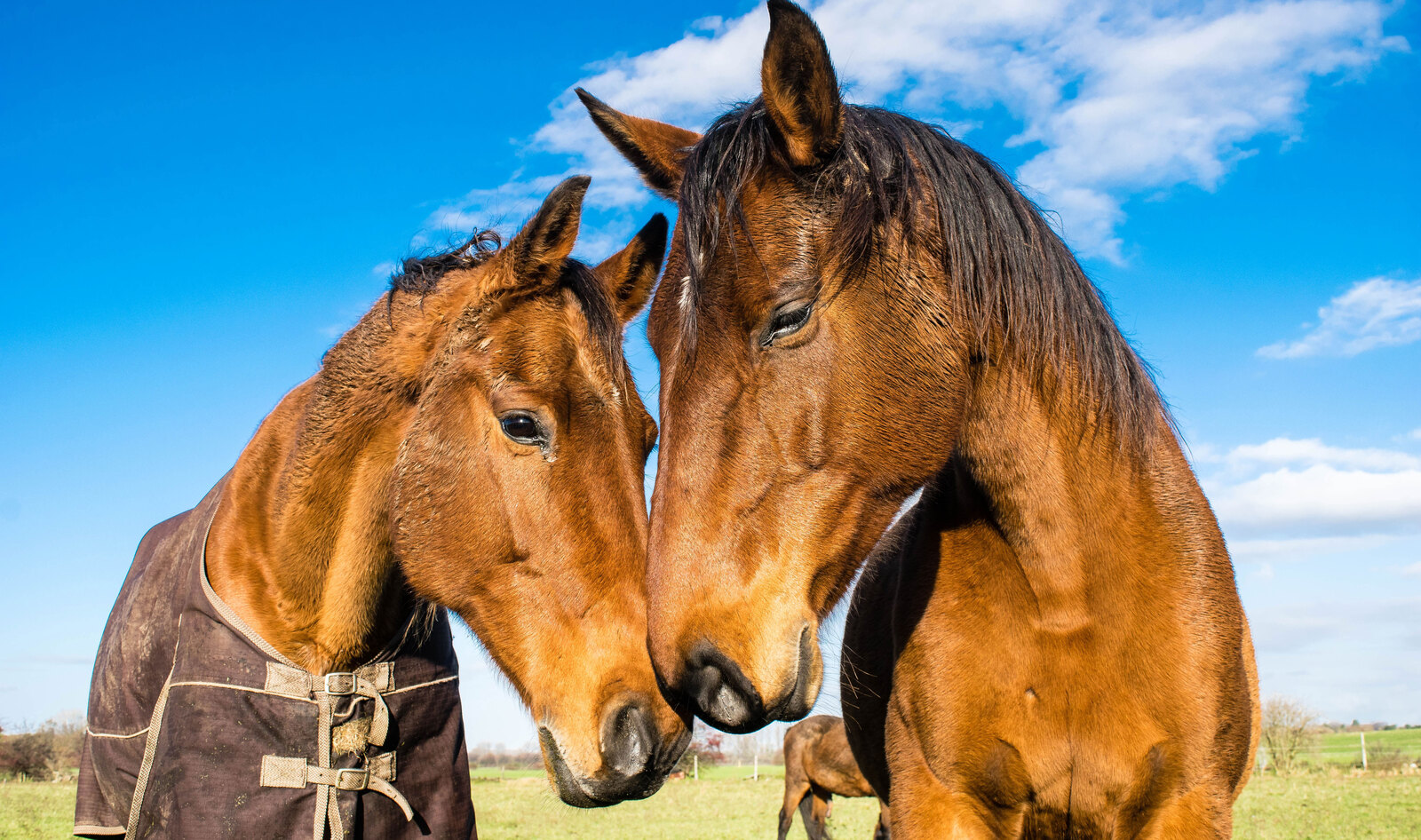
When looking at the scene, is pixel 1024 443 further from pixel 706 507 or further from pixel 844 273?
pixel 706 507

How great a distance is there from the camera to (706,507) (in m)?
2.25

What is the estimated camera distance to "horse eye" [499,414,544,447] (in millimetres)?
2898

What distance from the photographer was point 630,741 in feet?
8.15

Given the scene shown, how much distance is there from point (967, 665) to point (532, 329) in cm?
188

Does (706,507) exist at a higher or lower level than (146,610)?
higher

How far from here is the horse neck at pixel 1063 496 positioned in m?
2.73

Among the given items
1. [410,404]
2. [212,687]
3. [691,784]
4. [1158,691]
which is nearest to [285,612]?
[212,687]

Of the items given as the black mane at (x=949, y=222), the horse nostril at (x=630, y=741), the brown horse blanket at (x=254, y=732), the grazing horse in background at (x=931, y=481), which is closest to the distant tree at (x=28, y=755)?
the brown horse blanket at (x=254, y=732)

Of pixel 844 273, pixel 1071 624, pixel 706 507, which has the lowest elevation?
pixel 1071 624

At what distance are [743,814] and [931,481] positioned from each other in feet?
69.0

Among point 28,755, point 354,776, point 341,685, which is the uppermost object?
point 341,685

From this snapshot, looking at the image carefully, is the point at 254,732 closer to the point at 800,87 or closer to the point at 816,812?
the point at 800,87

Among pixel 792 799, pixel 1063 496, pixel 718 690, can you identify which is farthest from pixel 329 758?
pixel 792 799

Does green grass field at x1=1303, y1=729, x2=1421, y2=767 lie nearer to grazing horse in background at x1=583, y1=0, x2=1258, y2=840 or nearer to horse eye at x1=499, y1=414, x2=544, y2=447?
grazing horse in background at x1=583, y1=0, x2=1258, y2=840
